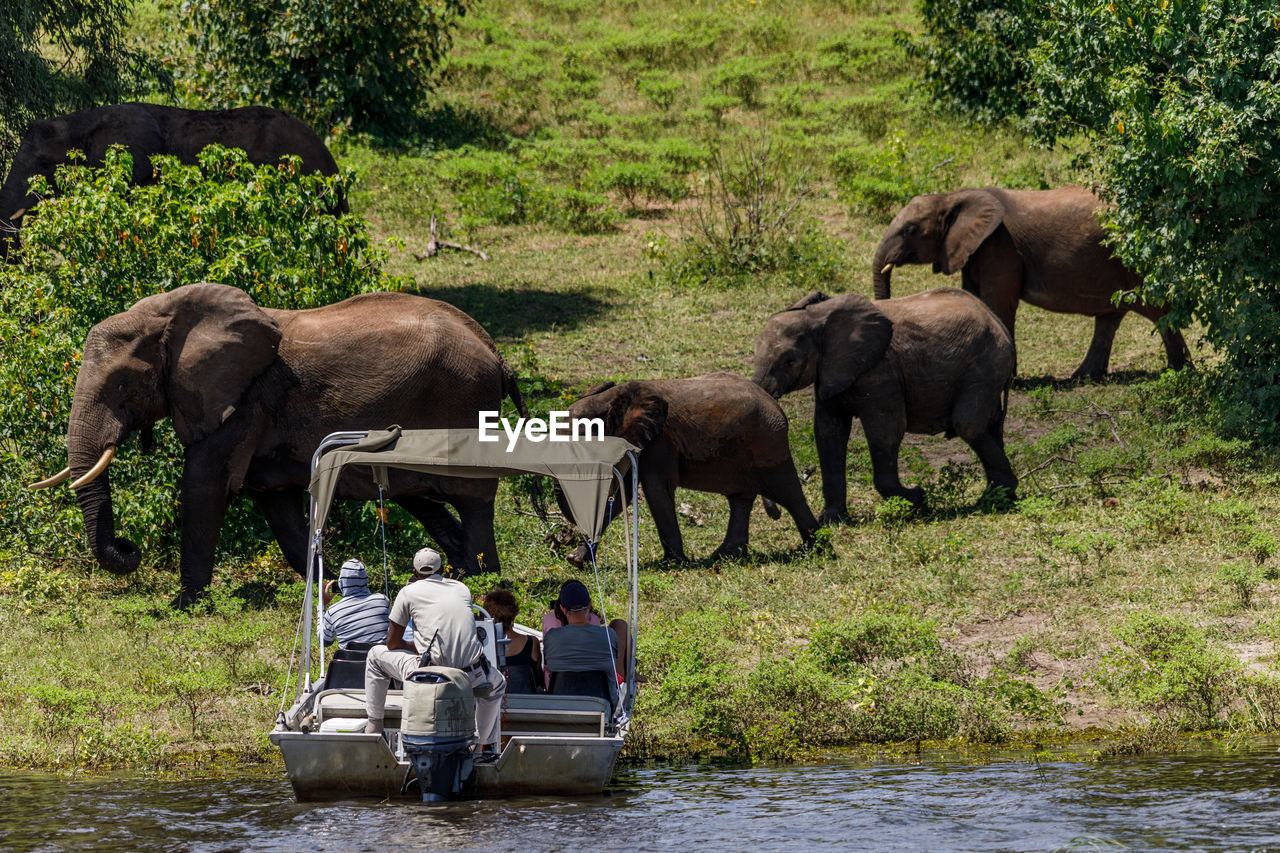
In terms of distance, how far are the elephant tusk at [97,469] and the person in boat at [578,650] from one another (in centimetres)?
475

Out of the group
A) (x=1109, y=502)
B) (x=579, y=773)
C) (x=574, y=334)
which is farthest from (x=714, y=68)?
(x=579, y=773)

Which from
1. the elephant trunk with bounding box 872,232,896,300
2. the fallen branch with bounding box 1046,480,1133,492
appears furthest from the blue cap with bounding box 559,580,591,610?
the elephant trunk with bounding box 872,232,896,300

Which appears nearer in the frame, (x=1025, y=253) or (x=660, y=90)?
(x=1025, y=253)

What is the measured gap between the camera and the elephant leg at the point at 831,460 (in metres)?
15.3

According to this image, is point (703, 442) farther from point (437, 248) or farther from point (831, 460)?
point (437, 248)

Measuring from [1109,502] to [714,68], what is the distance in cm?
2377

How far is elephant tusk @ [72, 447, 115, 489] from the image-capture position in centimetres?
1261

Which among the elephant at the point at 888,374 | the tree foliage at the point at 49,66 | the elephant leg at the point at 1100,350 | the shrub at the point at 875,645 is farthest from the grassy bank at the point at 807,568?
the tree foliage at the point at 49,66

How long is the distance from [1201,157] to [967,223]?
4959 millimetres

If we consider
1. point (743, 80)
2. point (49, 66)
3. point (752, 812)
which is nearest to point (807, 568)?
point (752, 812)

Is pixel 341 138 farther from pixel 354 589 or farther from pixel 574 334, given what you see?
pixel 354 589

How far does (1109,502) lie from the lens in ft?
48.8

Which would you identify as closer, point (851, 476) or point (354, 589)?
point (354, 589)

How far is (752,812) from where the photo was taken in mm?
8609
